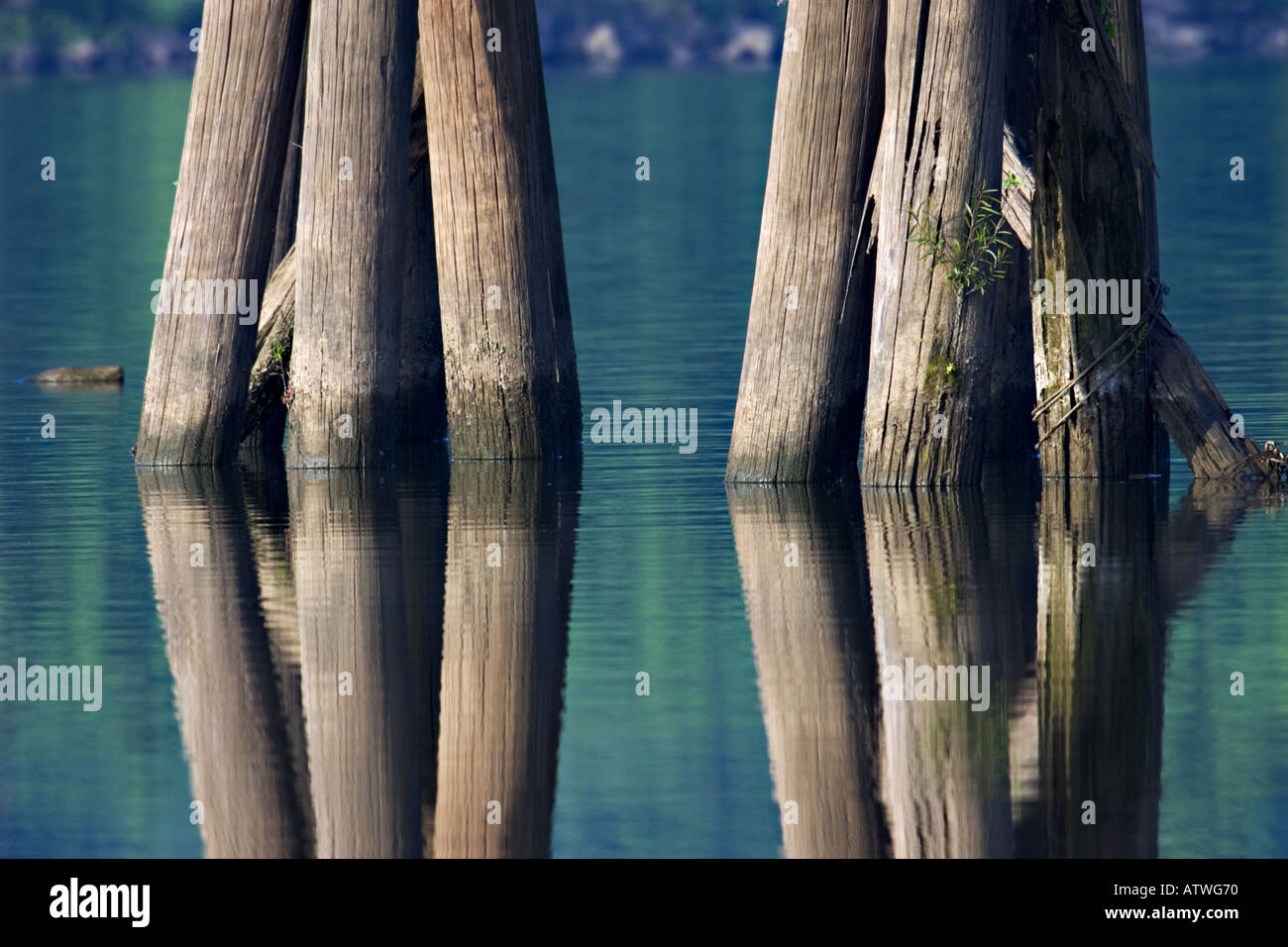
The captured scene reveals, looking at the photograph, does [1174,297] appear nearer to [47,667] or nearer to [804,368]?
[804,368]

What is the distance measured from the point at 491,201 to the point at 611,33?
365 feet

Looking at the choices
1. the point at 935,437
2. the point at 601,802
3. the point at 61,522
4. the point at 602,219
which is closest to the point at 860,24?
the point at 935,437

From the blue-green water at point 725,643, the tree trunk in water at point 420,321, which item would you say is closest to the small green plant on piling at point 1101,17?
the blue-green water at point 725,643

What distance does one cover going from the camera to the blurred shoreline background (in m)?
118

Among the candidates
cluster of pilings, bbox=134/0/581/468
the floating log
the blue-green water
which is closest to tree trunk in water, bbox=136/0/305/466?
cluster of pilings, bbox=134/0/581/468

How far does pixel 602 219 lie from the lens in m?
44.0

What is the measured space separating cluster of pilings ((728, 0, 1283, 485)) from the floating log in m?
9.52

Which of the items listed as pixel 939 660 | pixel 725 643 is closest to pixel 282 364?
pixel 725 643

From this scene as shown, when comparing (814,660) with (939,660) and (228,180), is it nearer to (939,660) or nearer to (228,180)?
(939,660)

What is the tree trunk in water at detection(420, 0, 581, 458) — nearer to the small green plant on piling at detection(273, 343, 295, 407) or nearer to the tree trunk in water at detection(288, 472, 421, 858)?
the small green plant on piling at detection(273, 343, 295, 407)

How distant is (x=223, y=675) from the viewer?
448 inches

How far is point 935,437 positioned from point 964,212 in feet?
4.87

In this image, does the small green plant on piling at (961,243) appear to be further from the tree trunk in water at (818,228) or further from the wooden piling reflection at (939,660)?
the wooden piling reflection at (939,660)
